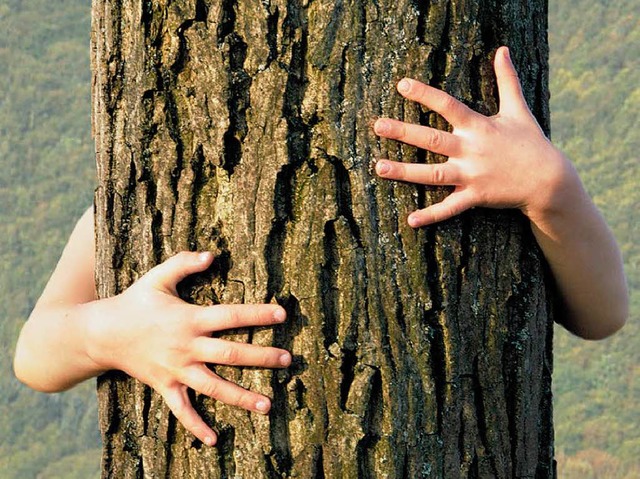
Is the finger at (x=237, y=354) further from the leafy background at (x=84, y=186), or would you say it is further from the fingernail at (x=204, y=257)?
the leafy background at (x=84, y=186)

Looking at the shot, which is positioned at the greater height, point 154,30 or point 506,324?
point 154,30

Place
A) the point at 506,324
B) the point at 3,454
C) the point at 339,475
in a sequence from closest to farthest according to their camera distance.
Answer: the point at 339,475 < the point at 506,324 < the point at 3,454

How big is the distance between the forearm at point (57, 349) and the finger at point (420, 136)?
0.65 meters

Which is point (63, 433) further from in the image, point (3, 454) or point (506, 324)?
point (506, 324)

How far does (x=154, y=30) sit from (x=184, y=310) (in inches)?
18.8

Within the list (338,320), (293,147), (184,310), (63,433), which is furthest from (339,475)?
(63,433)

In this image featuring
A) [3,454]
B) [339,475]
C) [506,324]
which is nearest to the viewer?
[339,475]

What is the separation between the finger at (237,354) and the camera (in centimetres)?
156

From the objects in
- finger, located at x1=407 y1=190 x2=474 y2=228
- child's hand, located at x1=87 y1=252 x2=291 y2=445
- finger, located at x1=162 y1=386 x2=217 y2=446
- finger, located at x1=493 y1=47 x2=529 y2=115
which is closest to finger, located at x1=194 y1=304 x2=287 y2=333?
child's hand, located at x1=87 y1=252 x2=291 y2=445

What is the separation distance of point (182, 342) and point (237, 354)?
11 centimetres

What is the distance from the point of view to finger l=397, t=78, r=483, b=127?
1561 mm

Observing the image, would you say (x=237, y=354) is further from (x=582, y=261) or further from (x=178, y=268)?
(x=582, y=261)

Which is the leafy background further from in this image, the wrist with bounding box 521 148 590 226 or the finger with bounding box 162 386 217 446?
the finger with bounding box 162 386 217 446

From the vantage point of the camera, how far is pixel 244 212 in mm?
1587
